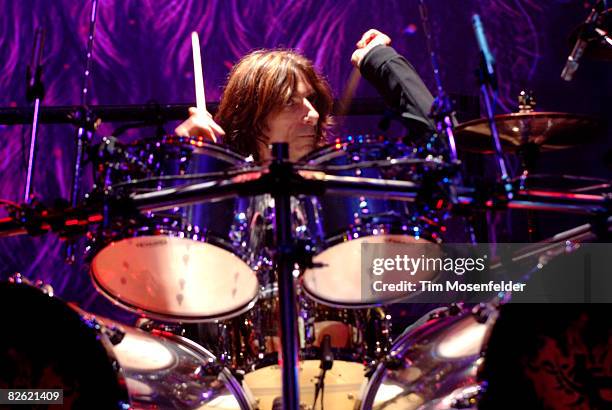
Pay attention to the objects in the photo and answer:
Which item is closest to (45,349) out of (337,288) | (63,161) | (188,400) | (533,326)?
(188,400)

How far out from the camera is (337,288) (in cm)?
150

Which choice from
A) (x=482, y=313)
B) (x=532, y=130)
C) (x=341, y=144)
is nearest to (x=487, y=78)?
(x=341, y=144)

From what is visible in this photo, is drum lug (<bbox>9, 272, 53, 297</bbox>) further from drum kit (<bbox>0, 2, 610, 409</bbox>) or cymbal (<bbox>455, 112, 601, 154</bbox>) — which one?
cymbal (<bbox>455, 112, 601, 154</bbox>)

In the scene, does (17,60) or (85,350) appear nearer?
(85,350)

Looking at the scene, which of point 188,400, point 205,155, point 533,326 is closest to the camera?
point 533,326

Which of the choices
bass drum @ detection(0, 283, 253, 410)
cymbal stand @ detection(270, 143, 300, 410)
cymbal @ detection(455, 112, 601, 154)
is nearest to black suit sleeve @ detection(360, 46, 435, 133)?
cymbal @ detection(455, 112, 601, 154)

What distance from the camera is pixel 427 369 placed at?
1.54 m

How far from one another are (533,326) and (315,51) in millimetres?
2410

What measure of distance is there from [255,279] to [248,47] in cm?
220

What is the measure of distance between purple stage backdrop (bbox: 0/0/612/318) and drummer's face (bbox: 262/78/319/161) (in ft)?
3.83

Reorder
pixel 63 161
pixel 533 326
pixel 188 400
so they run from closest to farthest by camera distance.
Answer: pixel 533 326 < pixel 188 400 < pixel 63 161

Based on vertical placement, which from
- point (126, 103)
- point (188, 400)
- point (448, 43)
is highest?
point (448, 43)

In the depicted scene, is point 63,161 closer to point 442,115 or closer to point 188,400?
point 188,400

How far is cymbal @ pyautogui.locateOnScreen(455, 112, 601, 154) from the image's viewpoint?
7.66ft
